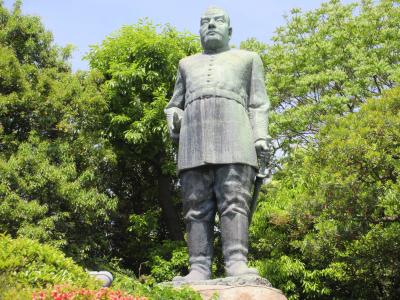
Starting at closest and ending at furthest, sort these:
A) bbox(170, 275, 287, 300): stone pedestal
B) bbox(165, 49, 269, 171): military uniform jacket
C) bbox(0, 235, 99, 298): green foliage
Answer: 1. bbox(0, 235, 99, 298): green foliage
2. bbox(170, 275, 287, 300): stone pedestal
3. bbox(165, 49, 269, 171): military uniform jacket

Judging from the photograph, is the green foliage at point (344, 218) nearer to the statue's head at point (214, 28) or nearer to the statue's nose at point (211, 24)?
the statue's head at point (214, 28)

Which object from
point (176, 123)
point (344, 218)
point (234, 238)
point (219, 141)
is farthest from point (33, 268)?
point (344, 218)

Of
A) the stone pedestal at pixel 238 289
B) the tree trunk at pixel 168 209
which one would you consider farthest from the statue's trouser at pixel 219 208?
the tree trunk at pixel 168 209

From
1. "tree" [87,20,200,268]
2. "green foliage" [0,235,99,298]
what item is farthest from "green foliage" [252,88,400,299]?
"green foliage" [0,235,99,298]

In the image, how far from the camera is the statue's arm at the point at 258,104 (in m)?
7.60

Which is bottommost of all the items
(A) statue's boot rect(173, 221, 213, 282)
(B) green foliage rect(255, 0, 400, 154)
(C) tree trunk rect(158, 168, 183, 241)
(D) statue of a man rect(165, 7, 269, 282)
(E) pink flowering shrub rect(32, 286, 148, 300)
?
(E) pink flowering shrub rect(32, 286, 148, 300)

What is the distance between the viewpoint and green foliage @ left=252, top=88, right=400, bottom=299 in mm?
13125

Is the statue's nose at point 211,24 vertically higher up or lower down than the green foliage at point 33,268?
higher up

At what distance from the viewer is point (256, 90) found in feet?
25.7

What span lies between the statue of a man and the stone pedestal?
0.25m

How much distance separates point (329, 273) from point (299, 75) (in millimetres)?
9329

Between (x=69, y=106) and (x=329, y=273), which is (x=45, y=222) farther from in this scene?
(x=329, y=273)

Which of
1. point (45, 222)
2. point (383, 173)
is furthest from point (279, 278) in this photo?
point (45, 222)

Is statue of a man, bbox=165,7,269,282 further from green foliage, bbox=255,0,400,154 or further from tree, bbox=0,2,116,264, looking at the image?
green foliage, bbox=255,0,400,154
